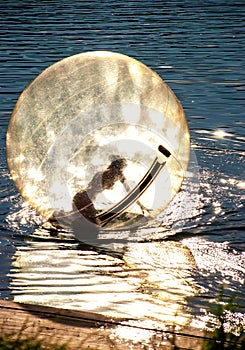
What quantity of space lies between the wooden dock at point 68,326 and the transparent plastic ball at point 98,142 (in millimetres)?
2070

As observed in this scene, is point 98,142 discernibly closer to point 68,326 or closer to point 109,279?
point 109,279

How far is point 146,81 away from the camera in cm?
749

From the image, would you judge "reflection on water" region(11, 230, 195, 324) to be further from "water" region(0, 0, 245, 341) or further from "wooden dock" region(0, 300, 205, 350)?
"wooden dock" region(0, 300, 205, 350)

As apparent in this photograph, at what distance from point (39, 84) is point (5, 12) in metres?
17.4

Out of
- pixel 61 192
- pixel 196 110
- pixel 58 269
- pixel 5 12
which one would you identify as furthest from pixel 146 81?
pixel 5 12

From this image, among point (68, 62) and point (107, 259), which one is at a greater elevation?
point (68, 62)

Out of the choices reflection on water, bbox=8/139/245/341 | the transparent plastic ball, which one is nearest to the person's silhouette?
the transparent plastic ball

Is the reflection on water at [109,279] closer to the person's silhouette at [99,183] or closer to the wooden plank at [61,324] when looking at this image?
the person's silhouette at [99,183]

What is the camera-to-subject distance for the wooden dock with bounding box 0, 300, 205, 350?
4.88 metres

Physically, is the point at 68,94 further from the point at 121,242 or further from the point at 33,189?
the point at 121,242

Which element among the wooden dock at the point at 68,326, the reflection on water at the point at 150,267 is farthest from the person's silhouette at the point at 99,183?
the wooden dock at the point at 68,326

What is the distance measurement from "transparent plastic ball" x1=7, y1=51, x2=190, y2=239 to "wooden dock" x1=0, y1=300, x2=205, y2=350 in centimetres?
207

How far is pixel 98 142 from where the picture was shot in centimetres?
731

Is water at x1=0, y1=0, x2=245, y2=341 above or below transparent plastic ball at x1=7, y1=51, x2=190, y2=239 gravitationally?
below
